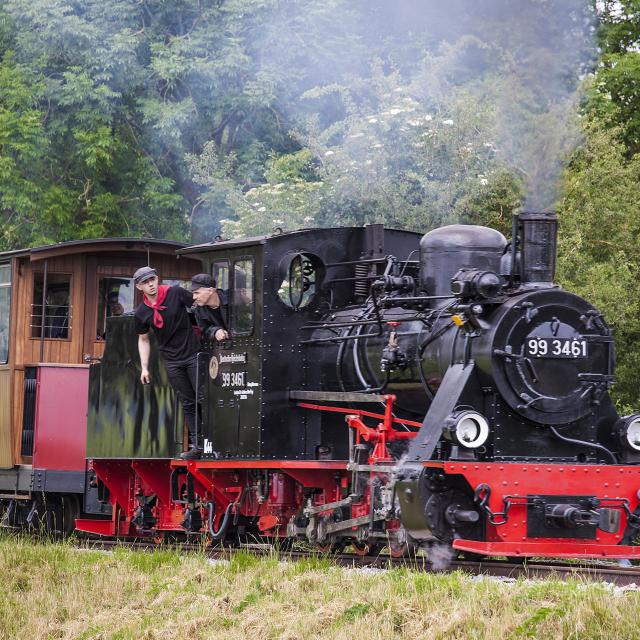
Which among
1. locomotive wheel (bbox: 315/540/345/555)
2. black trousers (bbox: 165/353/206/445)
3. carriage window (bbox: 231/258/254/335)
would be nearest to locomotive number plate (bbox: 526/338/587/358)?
locomotive wheel (bbox: 315/540/345/555)

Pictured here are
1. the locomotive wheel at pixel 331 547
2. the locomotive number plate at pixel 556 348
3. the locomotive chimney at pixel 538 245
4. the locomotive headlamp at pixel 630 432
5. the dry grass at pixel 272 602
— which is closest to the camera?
the dry grass at pixel 272 602

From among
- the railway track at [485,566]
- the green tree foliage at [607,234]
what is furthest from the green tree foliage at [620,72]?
the railway track at [485,566]

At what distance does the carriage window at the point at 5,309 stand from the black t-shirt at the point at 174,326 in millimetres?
3079

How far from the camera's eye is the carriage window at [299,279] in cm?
1102

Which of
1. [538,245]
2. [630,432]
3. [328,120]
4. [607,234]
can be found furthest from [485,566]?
[328,120]

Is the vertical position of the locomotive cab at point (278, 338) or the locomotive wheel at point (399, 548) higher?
the locomotive cab at point (278, 338)

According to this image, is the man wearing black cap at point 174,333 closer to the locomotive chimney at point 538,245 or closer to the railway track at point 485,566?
the railway track at point 485,566

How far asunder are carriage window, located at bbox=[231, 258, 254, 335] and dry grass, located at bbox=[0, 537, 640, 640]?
2138 mm

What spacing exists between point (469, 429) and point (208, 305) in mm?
3582

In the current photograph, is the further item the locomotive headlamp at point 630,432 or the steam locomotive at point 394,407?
the locomotive headlamp at point 630,432

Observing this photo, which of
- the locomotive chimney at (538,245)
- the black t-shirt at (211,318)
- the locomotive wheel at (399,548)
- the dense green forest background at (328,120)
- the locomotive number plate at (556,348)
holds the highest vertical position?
the dense green forest background at (328,120)

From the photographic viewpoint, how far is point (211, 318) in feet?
37.9

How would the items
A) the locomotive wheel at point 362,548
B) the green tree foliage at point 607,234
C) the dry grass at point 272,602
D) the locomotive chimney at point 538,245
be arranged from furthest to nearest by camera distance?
Result: the green tree foliage at point 607,234 → the locomotive wheel at point 362,548 → the locomotive chimney at point 538,245 → the dry grass at point 272,602

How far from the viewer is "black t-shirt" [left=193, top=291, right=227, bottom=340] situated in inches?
453
